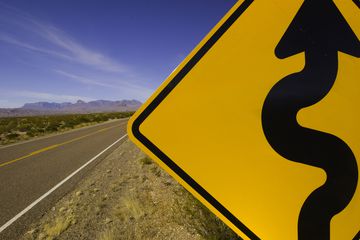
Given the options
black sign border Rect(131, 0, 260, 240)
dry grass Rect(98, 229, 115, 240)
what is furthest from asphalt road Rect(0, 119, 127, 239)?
black sign border Rect(131, 0, 260, 240)

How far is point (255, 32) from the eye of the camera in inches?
45.7

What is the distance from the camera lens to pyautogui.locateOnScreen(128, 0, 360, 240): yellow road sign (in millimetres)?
1085

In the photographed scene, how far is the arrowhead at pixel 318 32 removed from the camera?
1112mm

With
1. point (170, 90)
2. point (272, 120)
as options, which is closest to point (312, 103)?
point (272, 120)

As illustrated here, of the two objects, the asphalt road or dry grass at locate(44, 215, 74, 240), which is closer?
dry grass at locate(44, 215, 74, 240)

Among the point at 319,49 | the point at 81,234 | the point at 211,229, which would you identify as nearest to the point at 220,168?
the point at 319,49

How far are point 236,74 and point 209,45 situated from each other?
186 millimetres

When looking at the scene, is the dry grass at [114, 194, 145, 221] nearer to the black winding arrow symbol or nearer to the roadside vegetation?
the black winding arrow symbol

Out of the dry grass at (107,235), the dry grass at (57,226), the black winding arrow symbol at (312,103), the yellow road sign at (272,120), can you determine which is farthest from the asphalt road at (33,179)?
the black winding arrow symbol at (312,103)

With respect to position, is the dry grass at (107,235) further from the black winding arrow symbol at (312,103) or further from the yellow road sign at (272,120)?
the black winding arrow symbol at (312,103)

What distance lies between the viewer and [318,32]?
1.12 meters

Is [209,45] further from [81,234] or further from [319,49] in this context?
[81,234]

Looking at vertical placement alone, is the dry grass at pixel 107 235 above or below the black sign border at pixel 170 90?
below

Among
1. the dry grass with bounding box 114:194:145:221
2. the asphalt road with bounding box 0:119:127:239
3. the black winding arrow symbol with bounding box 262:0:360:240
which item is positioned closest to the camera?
the black winding arrow symbol with bounding box 262:0:360:240
